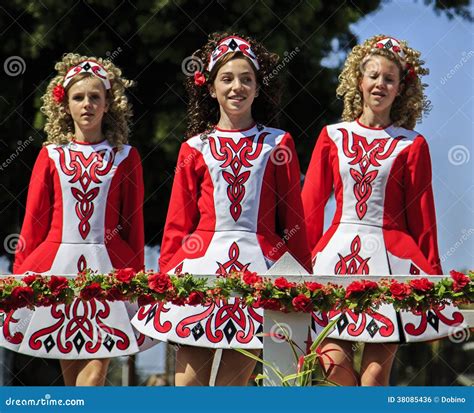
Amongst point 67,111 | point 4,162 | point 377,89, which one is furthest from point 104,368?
point 4,162

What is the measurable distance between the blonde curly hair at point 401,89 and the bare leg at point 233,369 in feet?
5.03

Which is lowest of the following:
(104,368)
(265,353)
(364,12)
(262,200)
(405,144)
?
(104,368)

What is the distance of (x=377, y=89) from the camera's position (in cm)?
750

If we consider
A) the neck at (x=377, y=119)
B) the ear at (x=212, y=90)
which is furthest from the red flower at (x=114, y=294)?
the neck at (x=377, y=119)

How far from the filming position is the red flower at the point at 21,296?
6.45m

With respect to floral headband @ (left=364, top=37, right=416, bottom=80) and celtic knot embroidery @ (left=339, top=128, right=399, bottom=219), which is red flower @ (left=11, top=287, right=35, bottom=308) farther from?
floral headband @ (left=364, top=37, right=416, bottom=80)

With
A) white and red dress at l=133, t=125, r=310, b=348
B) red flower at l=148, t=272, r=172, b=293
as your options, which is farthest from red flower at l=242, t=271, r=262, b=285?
white and red dress at l=133, t=125, r=310, b=348

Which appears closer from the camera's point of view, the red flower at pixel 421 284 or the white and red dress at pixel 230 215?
the red flower at pixel 421 284

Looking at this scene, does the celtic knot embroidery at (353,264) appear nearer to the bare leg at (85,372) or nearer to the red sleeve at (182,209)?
the red sleeve at (182,209)

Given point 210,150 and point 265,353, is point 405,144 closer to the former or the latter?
point 210,150

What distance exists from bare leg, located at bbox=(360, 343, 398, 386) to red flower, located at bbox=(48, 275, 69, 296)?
1635 millimetres

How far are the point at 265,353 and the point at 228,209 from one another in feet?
4.86

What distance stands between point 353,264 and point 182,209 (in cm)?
92

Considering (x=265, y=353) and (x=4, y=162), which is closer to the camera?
(x=265, y=353)
